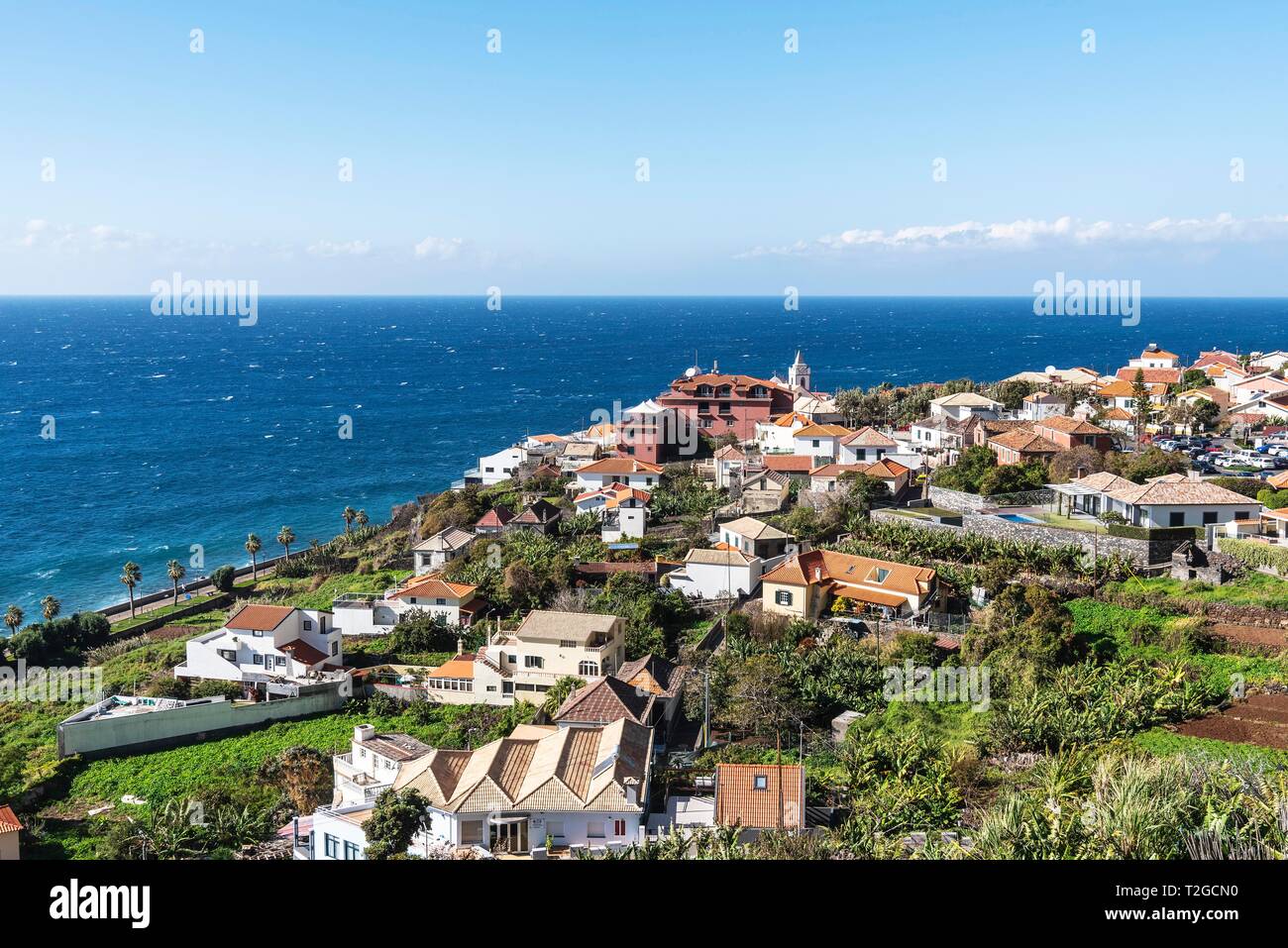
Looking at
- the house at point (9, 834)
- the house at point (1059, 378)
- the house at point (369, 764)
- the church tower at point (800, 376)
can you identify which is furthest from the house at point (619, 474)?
the house at point (9, 834)

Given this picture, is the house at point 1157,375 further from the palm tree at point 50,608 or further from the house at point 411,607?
the palm tree at point 50,608

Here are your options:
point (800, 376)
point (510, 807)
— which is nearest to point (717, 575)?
point (510, 807)

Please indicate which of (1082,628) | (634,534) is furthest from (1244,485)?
(634,534)

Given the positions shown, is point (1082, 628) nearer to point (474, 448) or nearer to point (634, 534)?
point (634, 534)

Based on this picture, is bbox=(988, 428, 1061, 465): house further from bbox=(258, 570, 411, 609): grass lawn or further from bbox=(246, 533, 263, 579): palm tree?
bbox=(246, 533, 263, 579): palm tree

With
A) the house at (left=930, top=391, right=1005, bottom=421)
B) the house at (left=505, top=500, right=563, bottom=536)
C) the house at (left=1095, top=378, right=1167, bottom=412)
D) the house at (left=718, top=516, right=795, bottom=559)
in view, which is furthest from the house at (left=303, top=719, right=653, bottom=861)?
the house at (left=1095, top=378, right=1167, bottom=412)

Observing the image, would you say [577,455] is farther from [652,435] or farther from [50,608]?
[50,608]
